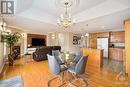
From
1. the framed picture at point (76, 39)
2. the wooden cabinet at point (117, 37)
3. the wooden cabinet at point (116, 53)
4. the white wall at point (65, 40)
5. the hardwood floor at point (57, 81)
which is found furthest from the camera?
the framed picture at point (76, 39)

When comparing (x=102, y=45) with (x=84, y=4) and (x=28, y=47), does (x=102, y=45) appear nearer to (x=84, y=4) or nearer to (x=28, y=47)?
(x=84, y=4)

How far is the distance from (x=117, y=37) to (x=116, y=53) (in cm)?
128

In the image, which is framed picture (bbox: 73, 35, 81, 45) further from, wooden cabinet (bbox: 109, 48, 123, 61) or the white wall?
wooden cabinet (bbox: 109, 48, 123, 61)

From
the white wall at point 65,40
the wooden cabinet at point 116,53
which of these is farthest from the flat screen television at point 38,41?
the wooden cabinet at point 116,53

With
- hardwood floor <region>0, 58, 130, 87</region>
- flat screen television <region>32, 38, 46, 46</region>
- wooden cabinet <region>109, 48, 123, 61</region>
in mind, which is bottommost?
hardwood floor <region>0, 58, 130, 87</region>

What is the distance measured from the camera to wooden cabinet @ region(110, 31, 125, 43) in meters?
7.03

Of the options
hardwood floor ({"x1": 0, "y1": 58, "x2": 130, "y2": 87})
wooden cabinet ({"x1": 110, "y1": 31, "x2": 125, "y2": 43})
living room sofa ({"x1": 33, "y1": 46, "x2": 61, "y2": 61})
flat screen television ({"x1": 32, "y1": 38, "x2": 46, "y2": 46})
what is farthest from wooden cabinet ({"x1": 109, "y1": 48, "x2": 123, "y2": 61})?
flat screen television ({"x1": 32, "y1": 38, "x2": 46, "y2": 46})

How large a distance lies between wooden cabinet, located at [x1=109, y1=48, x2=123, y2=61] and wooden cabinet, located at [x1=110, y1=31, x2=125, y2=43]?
2.60 feet

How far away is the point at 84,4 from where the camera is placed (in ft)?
12.2

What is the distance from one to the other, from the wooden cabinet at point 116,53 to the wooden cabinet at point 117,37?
79cm

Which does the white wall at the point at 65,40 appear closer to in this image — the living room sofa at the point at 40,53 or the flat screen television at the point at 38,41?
the flat screen television at the point at 38,41


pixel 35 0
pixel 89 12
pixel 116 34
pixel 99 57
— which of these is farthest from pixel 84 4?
pixel 116 34

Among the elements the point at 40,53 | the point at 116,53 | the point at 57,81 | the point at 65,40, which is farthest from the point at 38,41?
the point at 57,81

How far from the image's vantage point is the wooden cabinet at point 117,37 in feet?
23.1
